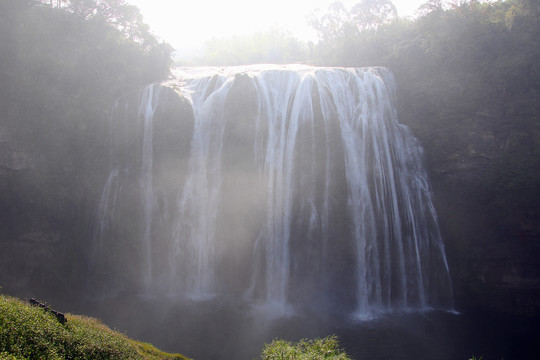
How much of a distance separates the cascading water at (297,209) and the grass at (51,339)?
316 inches

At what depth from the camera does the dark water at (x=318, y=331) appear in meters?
13.6

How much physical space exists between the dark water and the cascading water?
4.26 feet

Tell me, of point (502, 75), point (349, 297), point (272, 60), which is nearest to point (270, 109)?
point (349, 297)

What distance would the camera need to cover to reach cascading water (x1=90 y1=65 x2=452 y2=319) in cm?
1750

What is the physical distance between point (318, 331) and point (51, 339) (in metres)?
9.41

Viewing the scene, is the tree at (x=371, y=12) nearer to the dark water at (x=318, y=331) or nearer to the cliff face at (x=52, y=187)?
the cliff face at (x=52, y=187)

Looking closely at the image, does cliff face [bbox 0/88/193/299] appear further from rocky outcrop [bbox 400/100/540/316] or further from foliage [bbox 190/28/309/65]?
foliage [bbox 190/28/309/65]

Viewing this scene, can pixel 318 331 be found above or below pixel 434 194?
below

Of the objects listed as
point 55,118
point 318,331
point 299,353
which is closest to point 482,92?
point 318,331

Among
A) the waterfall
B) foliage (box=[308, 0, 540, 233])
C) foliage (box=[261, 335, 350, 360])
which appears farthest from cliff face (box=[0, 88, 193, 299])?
foliage (box=[308, 0, 540, 233])

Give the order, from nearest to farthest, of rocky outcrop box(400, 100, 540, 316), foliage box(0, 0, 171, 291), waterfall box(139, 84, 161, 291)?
rocky outcrop box(400, 100, 540, 316) → foliage box(0, 0, 171, 291) → waterfall box(139, 84, 161, 291)

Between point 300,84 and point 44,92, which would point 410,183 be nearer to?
point 300,84

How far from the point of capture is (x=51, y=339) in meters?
8.59

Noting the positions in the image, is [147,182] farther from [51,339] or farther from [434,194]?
[434,194]
